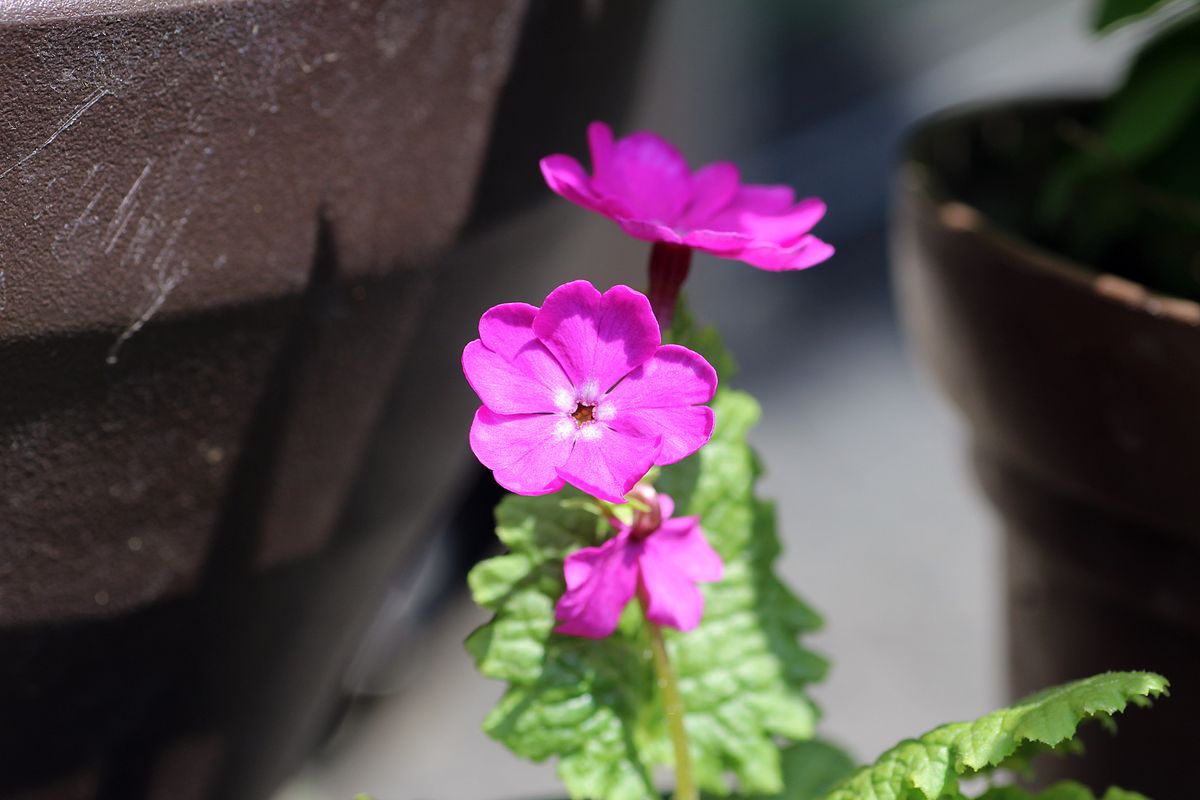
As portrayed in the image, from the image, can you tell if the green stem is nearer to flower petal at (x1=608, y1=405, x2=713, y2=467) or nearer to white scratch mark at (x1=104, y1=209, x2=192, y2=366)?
flower petal at (x1=608, y1=405, x2=713, y2=467)

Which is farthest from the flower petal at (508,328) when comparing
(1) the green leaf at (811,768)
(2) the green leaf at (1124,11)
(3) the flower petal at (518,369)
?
(2) the green leaf at (1124,11)

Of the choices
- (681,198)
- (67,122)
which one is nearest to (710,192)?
(681,198)

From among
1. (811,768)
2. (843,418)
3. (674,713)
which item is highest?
(674,713)

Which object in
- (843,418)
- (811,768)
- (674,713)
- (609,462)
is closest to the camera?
(609,462)

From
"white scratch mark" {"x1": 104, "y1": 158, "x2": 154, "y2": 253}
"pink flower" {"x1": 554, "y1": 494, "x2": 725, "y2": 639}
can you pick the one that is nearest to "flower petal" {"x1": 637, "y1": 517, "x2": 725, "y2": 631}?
"pink flower" {"x1": 554, "y1": 494, "x2": 725, "y2": 639}

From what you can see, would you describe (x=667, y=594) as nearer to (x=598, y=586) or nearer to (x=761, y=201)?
(x=598, y=586)

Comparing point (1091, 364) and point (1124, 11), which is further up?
point (1124, 11)

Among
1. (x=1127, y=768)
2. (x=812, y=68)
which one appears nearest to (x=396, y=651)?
(x=1127, y=768)

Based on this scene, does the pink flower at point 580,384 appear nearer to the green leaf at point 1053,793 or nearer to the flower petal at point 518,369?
the flower petal at point 518,369
